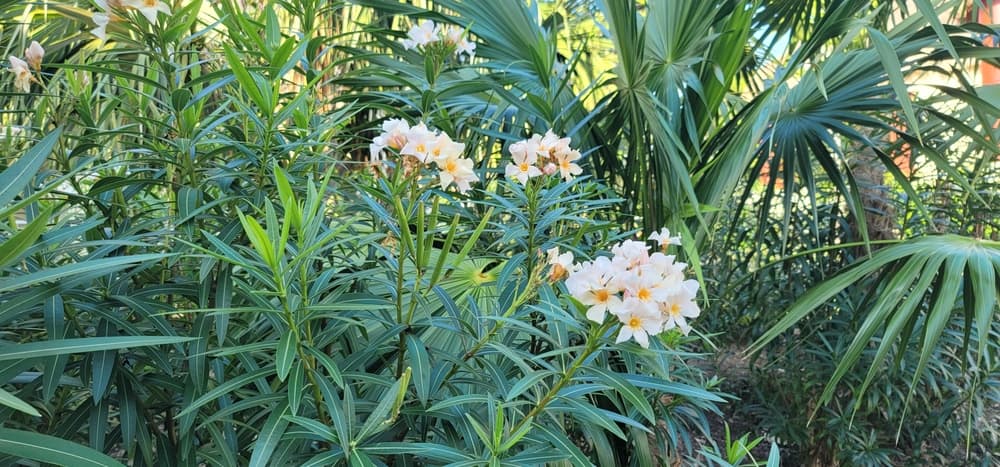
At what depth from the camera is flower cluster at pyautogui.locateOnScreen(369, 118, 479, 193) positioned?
64 cm

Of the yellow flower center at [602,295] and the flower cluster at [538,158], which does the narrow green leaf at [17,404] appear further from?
the flower cluster at [538,158]

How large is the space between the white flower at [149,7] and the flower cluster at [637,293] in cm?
56

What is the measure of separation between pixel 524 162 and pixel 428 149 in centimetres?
24

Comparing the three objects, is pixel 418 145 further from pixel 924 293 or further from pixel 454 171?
pixel 924 293

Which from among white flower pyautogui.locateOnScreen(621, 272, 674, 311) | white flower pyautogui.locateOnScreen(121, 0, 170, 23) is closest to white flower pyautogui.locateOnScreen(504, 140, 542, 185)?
white flower pyautogui.locateOnScreen(621, 272, 674, 311)

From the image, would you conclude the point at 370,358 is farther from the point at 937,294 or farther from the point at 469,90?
the point at 937,294

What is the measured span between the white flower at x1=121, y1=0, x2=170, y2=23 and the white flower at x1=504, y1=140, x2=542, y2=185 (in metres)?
0.46

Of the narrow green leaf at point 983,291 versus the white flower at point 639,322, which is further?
the narrow green leaf at point 983,291

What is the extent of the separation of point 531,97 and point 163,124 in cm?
70

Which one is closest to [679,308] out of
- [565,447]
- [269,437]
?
[565,447]

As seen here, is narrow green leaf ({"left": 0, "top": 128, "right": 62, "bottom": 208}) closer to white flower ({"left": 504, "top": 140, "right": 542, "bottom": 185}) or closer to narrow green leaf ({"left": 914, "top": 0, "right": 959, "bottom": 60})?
white flower ({"left": 504, "top": 140, "right": 542, "bottom": 185})

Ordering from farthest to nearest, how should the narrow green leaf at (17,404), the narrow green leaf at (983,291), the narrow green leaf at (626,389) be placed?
the narrow green leaf at (983,291), the narrow green leaf at (626,389), the narrow green leaf at (17,404)

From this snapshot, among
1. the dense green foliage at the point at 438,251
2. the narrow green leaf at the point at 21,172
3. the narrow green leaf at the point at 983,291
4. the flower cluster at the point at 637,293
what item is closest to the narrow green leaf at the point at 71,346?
the dense green foliage at the point at 438,251

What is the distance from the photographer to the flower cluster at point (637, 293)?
513 mm
